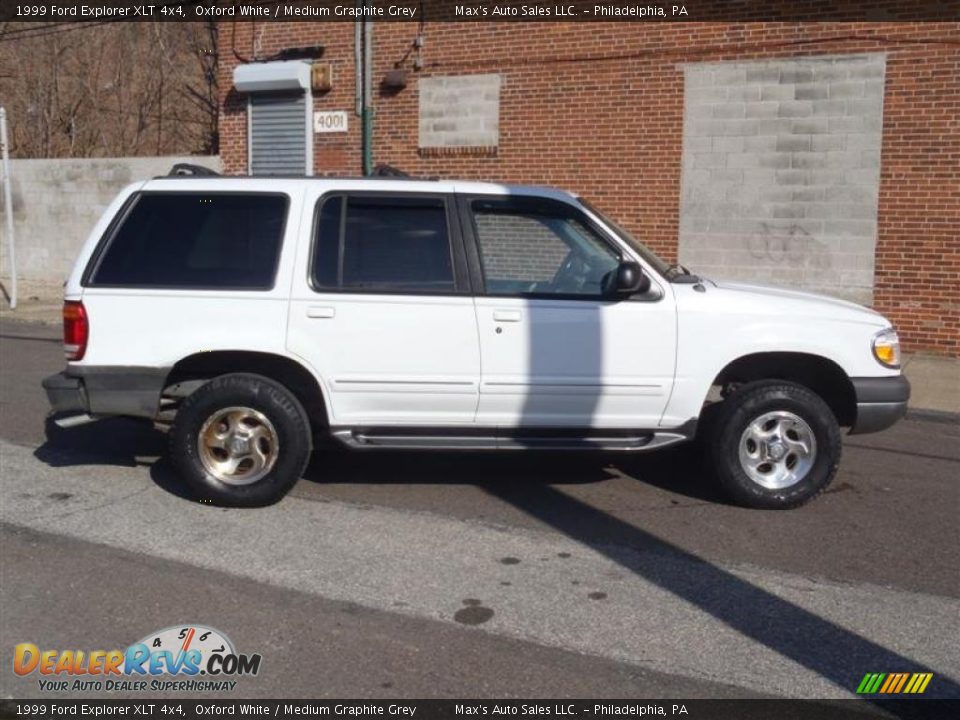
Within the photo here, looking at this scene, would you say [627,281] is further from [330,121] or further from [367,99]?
[330,121]

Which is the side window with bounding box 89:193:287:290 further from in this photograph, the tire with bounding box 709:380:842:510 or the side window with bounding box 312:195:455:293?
the tire with bounding box 709:380:842:510

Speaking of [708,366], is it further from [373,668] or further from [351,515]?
[373,668]

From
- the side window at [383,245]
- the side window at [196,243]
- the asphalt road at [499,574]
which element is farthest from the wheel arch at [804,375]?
the side window at [196,243]

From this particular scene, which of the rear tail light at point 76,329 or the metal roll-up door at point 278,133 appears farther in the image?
the metal roll-up door at point 278,133

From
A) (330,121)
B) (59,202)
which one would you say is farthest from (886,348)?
(59,202)

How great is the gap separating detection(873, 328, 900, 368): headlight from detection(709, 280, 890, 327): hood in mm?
70

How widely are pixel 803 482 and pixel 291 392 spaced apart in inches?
122

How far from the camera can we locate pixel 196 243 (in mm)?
6312

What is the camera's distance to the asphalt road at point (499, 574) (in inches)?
166

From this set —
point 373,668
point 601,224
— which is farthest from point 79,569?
point 601,224

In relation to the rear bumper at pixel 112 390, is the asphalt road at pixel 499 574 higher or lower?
lower

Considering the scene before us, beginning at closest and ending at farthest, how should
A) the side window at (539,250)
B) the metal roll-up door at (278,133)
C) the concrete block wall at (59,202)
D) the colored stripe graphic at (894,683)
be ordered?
the colored stripe graphic at (894,683), the side window at (539,250), the metal roll-up door at (278,133), the concrete block wall at (59,202)

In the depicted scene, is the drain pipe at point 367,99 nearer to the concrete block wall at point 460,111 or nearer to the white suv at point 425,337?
the concrete block wall at point 460,111

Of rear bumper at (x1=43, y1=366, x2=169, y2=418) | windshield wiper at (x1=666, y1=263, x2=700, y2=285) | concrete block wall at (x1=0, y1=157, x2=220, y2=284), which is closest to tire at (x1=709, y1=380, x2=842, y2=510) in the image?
windshield wiper at (x1=666, y1=263, x2=700, y2=285)
